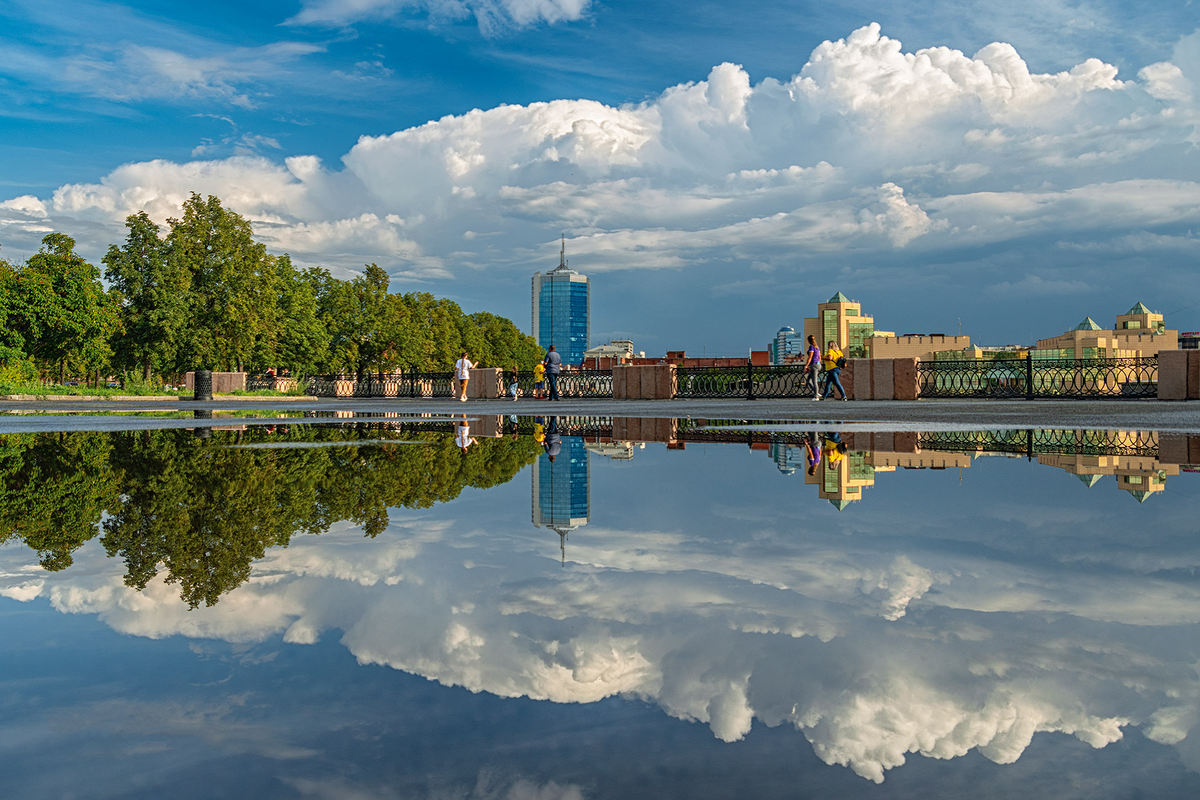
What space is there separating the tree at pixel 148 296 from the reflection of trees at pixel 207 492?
41.5 m

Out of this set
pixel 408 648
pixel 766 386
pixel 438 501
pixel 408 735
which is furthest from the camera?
pixel 766 386

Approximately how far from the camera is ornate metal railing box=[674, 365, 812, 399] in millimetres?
34478

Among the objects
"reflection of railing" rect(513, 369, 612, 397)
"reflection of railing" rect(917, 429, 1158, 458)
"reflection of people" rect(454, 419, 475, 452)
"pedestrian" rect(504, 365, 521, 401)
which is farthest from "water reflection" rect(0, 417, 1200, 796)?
"reflection of railing" rect(513, 369, 612, 397)

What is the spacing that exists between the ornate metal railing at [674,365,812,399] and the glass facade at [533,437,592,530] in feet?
83.0

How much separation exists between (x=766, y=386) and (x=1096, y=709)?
35.8 m

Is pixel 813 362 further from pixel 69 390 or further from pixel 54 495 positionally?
pixel 69 390

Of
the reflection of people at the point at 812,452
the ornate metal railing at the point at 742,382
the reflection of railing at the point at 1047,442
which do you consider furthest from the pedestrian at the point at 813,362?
the reflection of people at the point at 812,452

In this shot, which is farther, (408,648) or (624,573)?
(624,573)

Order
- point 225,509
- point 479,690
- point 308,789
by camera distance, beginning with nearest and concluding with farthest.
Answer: point 308,789 < point 479,690 < point 225,509

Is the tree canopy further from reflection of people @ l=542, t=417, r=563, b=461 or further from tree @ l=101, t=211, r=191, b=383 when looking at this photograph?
reflection of people @ l=542, t=417, r=563, b=461

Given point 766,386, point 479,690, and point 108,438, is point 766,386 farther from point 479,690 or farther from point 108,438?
point 479,690

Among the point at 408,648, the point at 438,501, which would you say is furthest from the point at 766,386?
the point at 408,648

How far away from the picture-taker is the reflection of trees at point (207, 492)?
388 cm

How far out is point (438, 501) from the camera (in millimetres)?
5668
